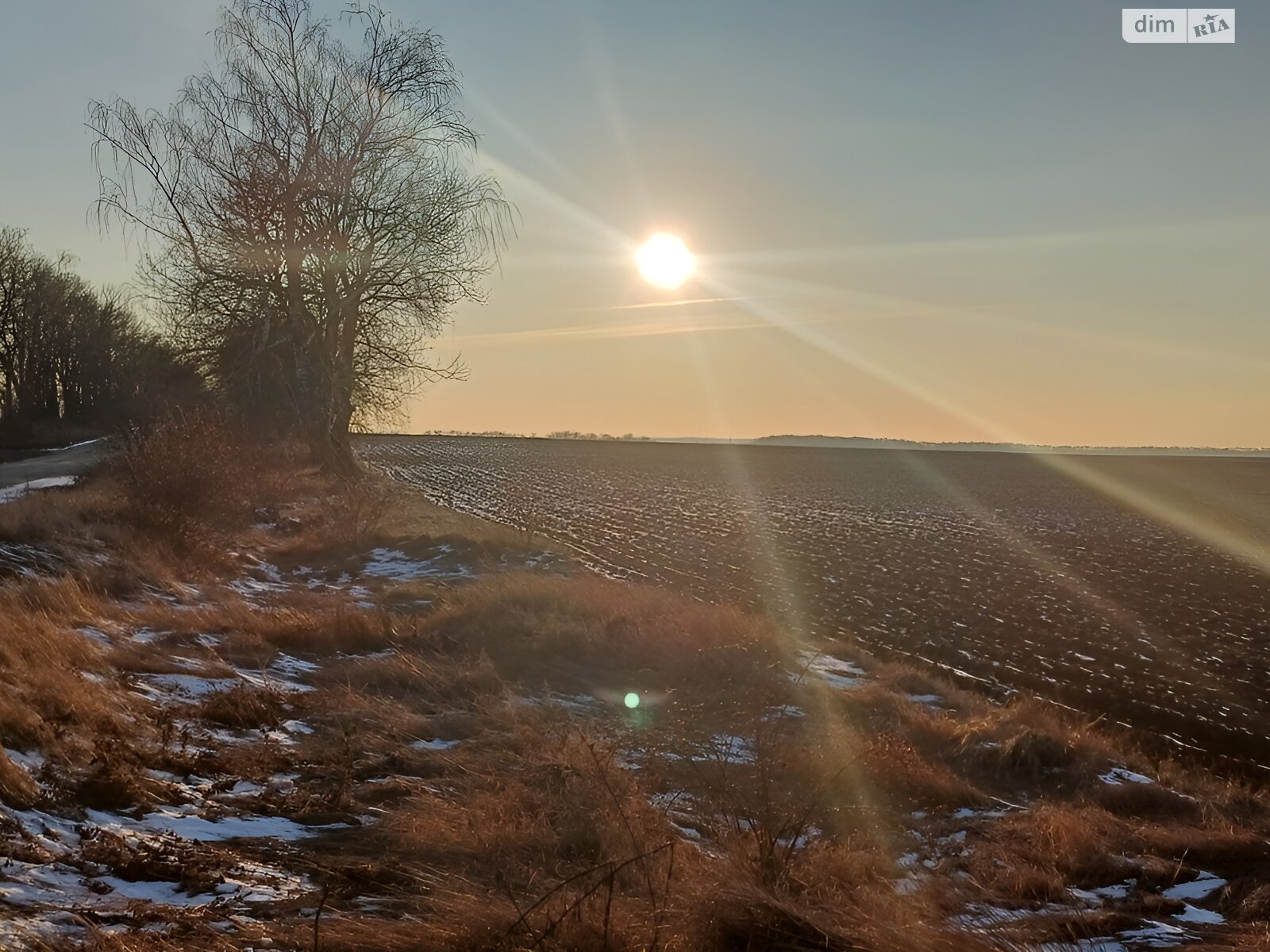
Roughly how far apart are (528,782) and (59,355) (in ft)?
193

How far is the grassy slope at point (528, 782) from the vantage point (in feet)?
15.9

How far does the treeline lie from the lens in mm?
50281

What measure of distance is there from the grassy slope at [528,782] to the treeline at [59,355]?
120ft

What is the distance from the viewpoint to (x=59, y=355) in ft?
183

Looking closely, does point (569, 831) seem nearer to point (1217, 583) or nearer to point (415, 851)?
point (415, 851)

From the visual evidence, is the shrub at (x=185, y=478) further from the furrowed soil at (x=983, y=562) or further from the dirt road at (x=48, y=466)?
the furrowed soil at (x=983, y=562)

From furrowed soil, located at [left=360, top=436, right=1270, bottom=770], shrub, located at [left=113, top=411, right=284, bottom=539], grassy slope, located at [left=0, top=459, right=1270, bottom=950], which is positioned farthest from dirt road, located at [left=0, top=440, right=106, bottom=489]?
furrowed soil, located at [left=360, top=436, right=1270, bottom=770]

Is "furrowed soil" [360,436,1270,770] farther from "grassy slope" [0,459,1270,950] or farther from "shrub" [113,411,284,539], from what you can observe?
"shrub" [113,411,284,539]

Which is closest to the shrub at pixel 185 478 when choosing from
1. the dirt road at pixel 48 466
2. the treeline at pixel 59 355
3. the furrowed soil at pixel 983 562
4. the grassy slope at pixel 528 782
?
the grassy slope at pixel 528 782

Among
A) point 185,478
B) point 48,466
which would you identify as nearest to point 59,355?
point 48,466

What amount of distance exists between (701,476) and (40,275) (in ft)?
128

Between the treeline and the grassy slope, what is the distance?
3660 cm

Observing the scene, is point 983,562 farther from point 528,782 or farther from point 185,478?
point 528,782

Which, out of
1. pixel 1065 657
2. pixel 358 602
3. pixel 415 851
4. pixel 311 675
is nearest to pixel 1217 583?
pixel 1065 657
